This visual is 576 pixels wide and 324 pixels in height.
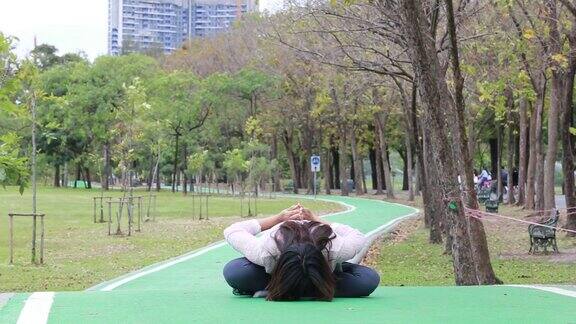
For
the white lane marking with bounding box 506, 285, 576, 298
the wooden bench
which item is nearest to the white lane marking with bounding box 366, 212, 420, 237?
the wooden bench

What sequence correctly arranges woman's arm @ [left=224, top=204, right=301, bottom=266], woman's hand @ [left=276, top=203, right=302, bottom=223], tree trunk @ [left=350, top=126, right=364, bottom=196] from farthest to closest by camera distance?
tree trunk @ [left=350, top=126, right=364, bottom=196]
woman's hand @ [left=276, top=203, right=302, bottom=223]
woman's arm @ [left=224, top=204, right=301, bottom=266]

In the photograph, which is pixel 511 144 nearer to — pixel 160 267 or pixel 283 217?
pixel 160 267

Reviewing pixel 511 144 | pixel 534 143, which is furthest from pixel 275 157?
pixel 534 143

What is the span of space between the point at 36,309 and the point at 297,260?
166 cm

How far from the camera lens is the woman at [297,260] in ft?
19.1

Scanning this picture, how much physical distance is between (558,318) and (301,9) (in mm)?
13639

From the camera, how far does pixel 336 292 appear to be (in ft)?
20.5

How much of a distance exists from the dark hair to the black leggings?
0.28m

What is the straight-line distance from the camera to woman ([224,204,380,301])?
582 centimetres

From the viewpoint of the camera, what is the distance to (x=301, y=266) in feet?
19.1

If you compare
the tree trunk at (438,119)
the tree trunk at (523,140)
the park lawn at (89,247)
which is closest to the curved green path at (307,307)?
the tree trunk at (438,119)

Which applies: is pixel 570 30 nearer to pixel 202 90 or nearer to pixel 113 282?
pixel 113 282

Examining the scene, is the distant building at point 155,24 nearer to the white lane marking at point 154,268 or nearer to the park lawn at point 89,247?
the park lawn at point 89,247

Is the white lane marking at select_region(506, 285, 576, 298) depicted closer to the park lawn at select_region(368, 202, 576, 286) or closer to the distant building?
the park lawn at select_region(368, 202, 576, 286)
